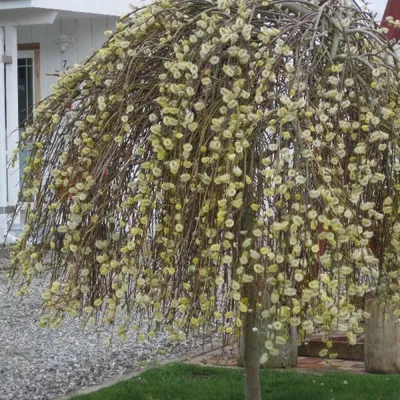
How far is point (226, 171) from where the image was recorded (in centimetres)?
302

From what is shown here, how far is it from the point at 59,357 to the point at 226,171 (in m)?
3.51

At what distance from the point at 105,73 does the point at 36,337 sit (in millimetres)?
3636

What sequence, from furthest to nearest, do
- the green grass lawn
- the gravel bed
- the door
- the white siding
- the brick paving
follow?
the door, the white siding, the brick paving, the gravel bed, the green grass lawn

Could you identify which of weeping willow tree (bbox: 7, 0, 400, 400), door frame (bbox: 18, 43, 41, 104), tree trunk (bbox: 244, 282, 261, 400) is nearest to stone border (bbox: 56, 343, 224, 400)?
tree trunk (bbox: 244, 282, 261, 400)

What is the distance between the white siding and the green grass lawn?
22.9 feet

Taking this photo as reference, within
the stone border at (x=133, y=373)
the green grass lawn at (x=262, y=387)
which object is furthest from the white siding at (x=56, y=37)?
the green grass lawn at (x=262, y=387)

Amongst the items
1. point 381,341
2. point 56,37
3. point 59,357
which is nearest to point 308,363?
point 381,341

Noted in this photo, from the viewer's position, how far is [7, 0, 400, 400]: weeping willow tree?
3.01m

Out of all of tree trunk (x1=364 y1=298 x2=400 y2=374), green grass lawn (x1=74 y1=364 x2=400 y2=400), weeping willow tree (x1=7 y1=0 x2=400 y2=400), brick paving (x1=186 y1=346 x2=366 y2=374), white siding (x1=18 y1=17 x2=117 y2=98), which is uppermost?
white siding (x1=18 y1=17 x2=117 y2=98)

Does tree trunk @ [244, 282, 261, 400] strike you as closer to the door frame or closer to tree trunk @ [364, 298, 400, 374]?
tree trunk @ [364, 298, 400, 374]

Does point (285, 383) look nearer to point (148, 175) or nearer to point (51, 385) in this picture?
point (51, 385)

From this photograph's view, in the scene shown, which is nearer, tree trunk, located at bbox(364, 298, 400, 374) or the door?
tree trunk, located at bbox(364, 298, 400, 374)

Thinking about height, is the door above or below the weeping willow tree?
above

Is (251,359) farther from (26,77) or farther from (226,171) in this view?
(26,77)
